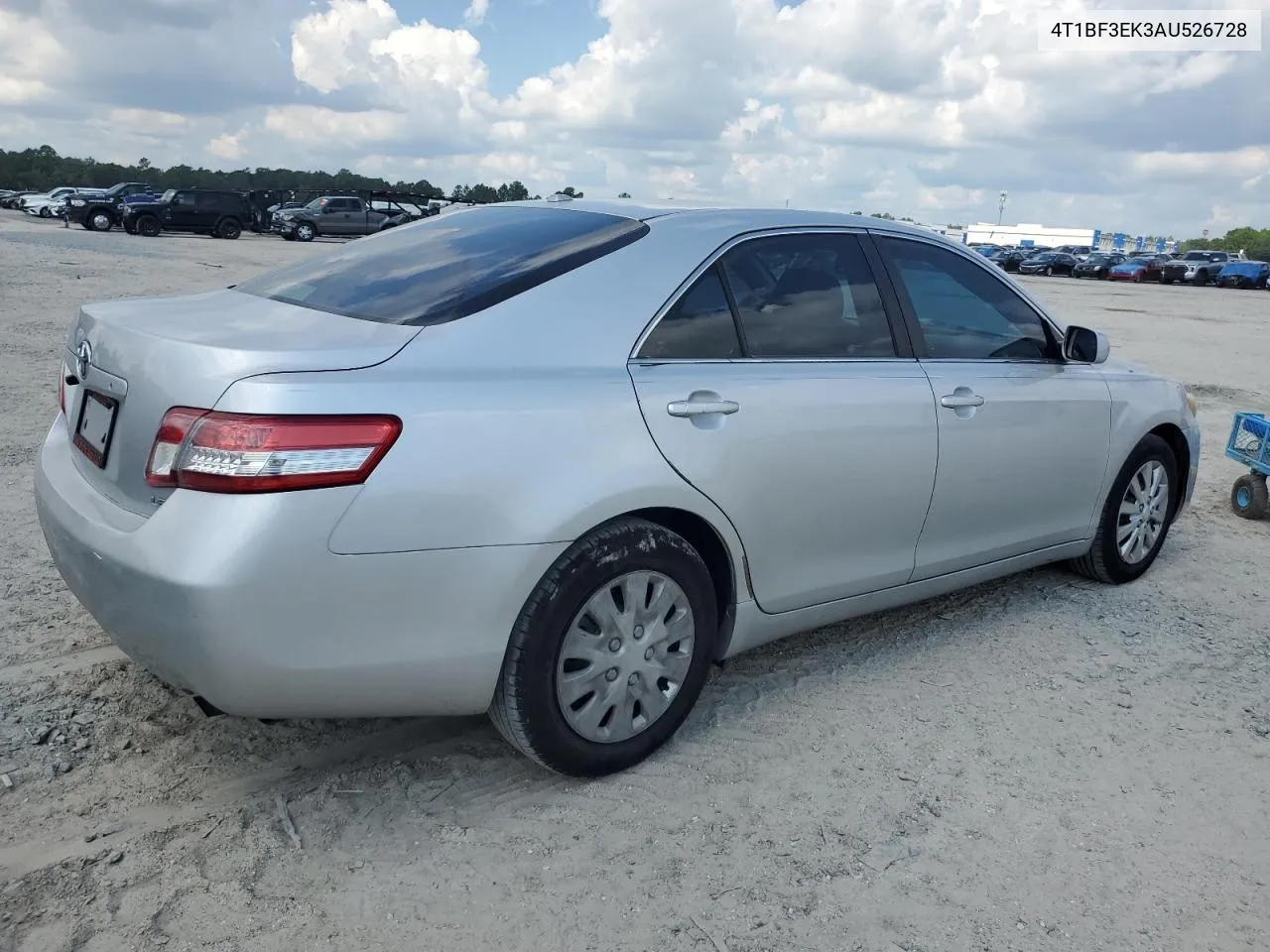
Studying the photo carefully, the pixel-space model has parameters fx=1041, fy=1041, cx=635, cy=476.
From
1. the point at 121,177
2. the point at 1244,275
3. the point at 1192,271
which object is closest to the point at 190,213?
the point at 1192,271

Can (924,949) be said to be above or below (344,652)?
below

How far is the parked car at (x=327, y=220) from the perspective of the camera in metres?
35.7

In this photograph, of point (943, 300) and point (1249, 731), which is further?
point (943, 300)

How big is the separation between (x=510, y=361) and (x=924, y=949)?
175cm

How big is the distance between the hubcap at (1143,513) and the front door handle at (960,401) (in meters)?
1.38

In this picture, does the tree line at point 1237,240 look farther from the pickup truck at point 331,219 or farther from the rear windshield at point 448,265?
the rear windshield at point 448,265

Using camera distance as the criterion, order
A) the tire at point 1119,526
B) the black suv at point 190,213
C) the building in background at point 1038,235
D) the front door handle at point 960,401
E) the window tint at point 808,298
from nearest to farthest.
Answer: the window tint at point 808,298
the front door handle at point 960,401
the tire at point 1119,526
the black suv at point 190,213
the building in background at point 1038,235

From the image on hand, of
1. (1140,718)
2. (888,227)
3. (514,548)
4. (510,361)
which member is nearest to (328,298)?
(510,361)

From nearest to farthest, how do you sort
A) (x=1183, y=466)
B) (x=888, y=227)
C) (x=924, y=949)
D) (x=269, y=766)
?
(x=924, y=949) → (x=269, y=766) → (x=888, y=227) → (x=1183, y=466)

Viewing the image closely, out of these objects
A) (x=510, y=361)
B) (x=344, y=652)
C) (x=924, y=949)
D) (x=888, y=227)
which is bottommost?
(x=924, y=949)

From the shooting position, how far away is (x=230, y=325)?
110 inches

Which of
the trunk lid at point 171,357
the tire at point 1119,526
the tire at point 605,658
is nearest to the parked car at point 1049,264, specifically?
the tire at point 1119,526

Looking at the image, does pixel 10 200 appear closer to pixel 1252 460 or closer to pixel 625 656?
pixel 1252 460

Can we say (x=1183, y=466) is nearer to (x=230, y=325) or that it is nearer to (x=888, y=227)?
(x=888, y=227)
